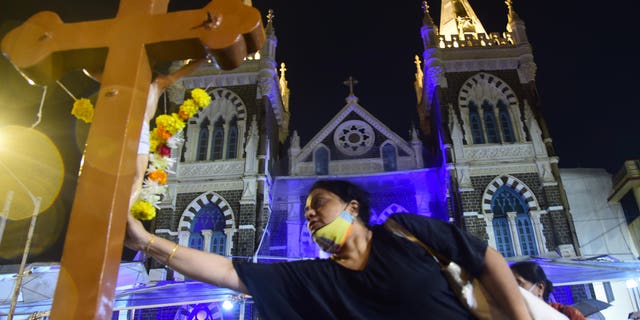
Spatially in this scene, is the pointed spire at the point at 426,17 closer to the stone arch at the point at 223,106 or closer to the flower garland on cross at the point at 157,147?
the stone arch at the point at 223,106

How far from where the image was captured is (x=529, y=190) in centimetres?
1723

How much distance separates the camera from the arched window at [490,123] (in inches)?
743

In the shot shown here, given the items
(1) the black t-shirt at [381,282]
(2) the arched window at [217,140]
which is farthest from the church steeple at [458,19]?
(1) the black t-shirt at [381,282]

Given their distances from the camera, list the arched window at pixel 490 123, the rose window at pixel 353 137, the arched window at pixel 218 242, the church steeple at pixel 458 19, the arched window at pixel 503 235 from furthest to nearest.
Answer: the church steeple at pixel 458 19 → the rose window at pixel 353 137 → the arched window at pixel 490 123 → the arched window at pixel 218 242 → the arched window at pixel 503 235

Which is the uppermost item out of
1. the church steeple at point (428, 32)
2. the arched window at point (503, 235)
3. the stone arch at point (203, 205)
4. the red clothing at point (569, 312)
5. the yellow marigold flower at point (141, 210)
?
the church steeple at point (428, 32)

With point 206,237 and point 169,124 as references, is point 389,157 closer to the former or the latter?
point 206,237

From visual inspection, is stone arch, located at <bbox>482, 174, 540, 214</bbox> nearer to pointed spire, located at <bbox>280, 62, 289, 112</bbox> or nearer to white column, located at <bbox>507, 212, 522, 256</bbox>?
white column, located at <bbox>507, 212, 522, 256</bbox>

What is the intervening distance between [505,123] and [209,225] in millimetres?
12234

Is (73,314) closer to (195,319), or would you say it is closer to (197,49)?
(197,49)

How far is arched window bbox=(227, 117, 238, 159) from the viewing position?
19.3 metres

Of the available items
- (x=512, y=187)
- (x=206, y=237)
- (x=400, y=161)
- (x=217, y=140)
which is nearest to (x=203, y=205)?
(x=206, y=237)

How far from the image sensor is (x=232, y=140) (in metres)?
19.7

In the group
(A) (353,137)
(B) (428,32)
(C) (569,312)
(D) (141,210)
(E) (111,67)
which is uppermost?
(B) (428,32)

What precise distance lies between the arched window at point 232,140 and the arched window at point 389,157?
615 cm
